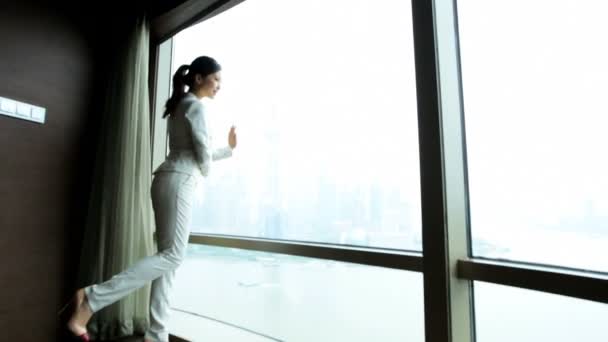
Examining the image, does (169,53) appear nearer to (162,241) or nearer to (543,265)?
(162,241)

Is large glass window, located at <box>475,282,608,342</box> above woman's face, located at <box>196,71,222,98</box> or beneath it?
beneath

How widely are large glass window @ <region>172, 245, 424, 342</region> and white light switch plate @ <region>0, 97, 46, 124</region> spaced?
1131 mm

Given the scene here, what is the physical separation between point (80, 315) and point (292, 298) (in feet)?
2.97

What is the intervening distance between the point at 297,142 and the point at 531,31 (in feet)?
3.52

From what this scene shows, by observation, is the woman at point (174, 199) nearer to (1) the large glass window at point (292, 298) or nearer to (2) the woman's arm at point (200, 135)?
(2) the woman's arm at point (200, 135)

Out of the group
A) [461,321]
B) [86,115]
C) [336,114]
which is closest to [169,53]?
[86,115]

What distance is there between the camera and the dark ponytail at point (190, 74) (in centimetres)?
169

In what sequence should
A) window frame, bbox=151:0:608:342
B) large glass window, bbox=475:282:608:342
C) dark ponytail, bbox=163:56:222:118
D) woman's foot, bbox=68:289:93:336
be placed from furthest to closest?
dark ponytail, bbox=163:56:222:118
woman's foot, bbox=68:289:93:336
window frame, bbox=151:0:608:342
large glass window, bbox=475:282:608:342

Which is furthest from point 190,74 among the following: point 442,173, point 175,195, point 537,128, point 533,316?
point 533,316

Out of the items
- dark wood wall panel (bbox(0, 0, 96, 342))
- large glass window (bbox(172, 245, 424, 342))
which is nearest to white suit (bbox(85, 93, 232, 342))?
large glass window (bbox(172, 245, 424, 342))

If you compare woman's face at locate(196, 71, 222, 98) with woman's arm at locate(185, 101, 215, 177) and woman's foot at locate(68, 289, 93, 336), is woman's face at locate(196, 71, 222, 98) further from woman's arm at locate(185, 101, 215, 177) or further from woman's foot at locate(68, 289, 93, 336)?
woman's foot at locate(68, 289, 93, 336)

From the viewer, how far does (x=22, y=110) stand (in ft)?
5.91

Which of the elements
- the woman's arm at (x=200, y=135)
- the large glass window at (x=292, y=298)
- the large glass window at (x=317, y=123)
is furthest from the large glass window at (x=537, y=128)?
the woman's arm at (x=200, y=135)

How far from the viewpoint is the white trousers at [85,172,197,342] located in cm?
147
